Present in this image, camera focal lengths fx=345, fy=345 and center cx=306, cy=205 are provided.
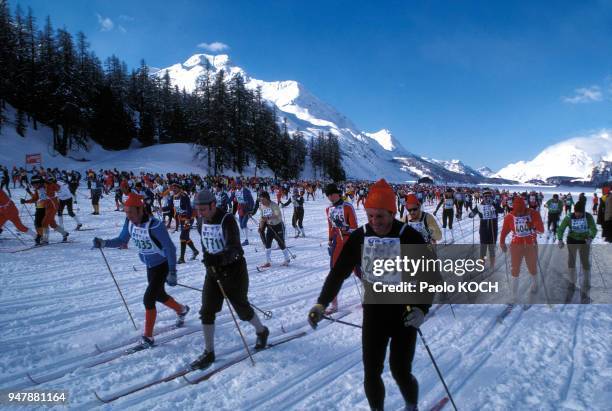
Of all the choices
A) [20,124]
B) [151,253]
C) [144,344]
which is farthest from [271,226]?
[20,124]

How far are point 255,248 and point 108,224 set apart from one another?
831cm

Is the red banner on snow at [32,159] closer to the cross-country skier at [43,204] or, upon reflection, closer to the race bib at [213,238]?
the cross-country skier at [43,204]

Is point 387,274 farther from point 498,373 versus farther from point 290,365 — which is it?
point 498,373

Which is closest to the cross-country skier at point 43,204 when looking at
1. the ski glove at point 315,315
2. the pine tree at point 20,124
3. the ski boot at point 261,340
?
the ski boot at point 261,340

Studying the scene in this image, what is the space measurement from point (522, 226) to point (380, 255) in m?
5.11

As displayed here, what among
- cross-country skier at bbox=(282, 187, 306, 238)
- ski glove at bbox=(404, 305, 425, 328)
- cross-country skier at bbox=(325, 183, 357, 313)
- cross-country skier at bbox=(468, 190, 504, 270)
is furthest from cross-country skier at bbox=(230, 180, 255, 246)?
ski glove at bbox=(404, 305, 425, 328)

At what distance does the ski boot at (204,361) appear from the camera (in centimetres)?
423

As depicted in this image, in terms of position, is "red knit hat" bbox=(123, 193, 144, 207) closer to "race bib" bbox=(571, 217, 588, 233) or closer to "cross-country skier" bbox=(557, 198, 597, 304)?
"cross-country skier" bbox=(557, 198, 597, 304)

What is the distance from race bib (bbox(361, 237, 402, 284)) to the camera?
304 centimetres

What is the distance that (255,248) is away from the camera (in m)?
12.3

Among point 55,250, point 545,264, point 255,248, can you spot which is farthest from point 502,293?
point 55,250

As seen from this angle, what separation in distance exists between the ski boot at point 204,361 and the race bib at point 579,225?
7760 millimetres

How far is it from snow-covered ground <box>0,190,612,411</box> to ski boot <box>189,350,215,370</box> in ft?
0.73

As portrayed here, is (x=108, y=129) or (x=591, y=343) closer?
(x=591, y=343)
